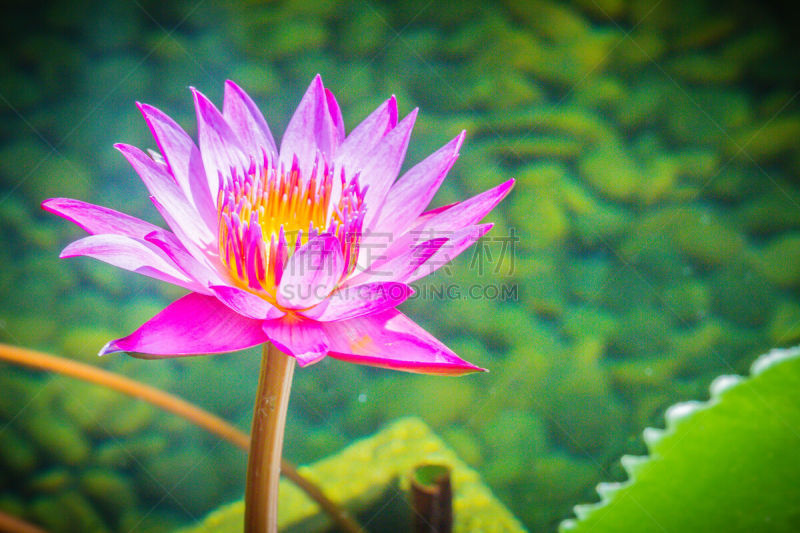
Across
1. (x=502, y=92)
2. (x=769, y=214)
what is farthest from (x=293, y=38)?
(x=769, y=214)

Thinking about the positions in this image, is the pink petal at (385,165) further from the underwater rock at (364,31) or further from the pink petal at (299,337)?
the underwater rock at (364,31)

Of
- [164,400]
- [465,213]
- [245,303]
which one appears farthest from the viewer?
[164,400]

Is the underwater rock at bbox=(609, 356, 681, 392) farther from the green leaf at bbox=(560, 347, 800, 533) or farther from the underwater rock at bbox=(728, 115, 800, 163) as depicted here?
the underwater rock at bbox=(728, 115, 800, 163)

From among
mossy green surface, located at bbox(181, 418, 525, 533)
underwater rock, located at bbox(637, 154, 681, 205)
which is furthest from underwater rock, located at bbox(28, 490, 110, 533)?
underwater rock, located at bbox(637, 154, 681, 205)

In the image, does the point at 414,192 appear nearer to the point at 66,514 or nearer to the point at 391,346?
the point at 391,346

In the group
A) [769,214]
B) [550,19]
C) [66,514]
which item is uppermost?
[550,19]

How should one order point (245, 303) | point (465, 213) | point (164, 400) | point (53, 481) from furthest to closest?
1. point (53, 481)
2. point (164, 400)
3. point (465, 213)
4. point (245, 303)
